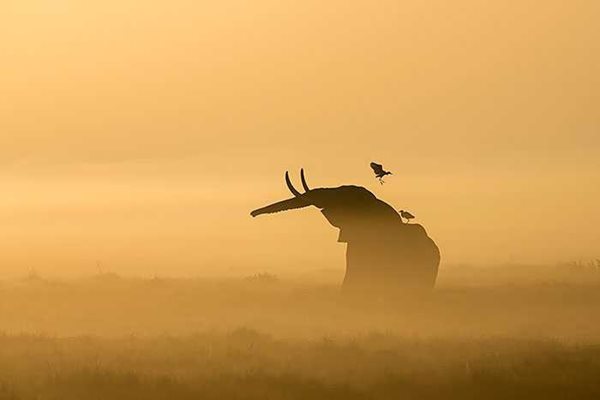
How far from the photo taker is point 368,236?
27203 mm

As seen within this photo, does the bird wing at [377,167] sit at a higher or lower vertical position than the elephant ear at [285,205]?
higher

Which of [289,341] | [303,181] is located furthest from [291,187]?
[289,341]

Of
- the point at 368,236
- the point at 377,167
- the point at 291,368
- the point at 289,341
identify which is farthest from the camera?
the point at 368,236

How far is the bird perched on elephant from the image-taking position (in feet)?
88.9

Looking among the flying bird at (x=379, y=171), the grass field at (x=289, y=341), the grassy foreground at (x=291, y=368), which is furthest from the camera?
the flying bird at (x=379, y=171)

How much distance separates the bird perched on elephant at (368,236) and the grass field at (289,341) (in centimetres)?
67

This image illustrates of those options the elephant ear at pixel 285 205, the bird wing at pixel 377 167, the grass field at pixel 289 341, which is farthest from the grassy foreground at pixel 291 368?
the elephant ear at pixel 285 205

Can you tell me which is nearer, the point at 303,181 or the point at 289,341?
the point at 289,341

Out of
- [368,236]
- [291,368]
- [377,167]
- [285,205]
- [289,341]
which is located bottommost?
[291,368]

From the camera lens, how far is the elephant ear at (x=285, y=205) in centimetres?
2722

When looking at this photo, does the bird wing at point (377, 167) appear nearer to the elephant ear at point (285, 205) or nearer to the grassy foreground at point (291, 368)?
the elephant ear at point (285, 205)

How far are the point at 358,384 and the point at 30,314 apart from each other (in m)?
11.0

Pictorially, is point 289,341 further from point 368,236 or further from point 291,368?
point 368,236

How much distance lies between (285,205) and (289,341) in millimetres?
7076
